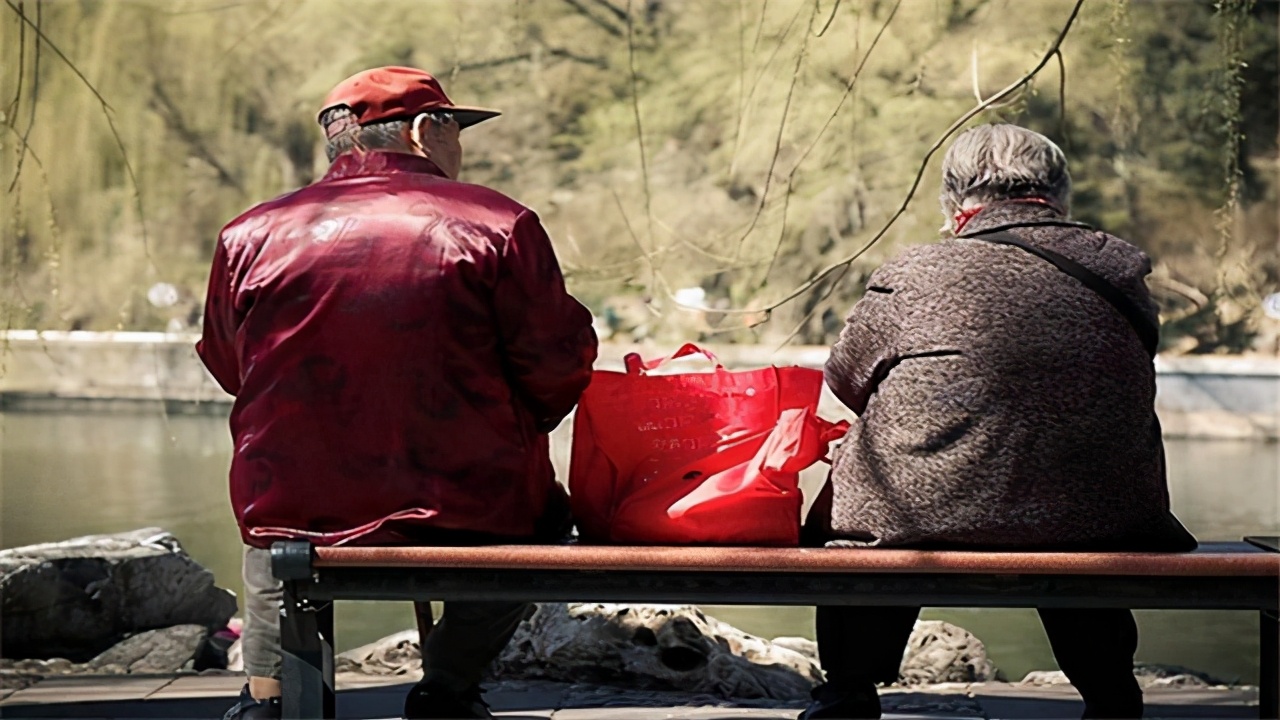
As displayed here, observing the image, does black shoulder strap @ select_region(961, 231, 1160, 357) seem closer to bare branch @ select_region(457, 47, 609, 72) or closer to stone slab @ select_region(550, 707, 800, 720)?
stone slab @ select_region(550, 707, 800, 720)

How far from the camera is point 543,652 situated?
12.6 feet

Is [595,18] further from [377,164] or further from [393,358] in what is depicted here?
[393,358]

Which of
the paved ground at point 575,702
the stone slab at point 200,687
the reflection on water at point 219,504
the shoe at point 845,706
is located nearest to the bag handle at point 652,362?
the shoe at point 845,706

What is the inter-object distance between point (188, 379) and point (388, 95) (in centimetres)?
589

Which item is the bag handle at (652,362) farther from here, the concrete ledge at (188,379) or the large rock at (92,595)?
the concrete ledge at (188,379)

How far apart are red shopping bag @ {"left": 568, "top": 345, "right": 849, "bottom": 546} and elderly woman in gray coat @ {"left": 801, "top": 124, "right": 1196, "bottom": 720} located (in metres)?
0.09

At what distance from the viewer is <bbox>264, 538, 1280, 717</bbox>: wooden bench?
8.31ft

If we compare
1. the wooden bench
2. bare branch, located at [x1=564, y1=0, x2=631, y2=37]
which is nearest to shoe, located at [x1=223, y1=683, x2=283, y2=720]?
the wooden bench

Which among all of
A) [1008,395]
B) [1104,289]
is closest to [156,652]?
[1008,395]

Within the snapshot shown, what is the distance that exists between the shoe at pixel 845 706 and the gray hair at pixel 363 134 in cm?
117

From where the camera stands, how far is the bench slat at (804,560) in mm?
2518

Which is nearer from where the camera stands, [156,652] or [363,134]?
[363,134]

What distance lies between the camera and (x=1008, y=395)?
2584mm

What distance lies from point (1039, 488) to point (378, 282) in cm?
107
